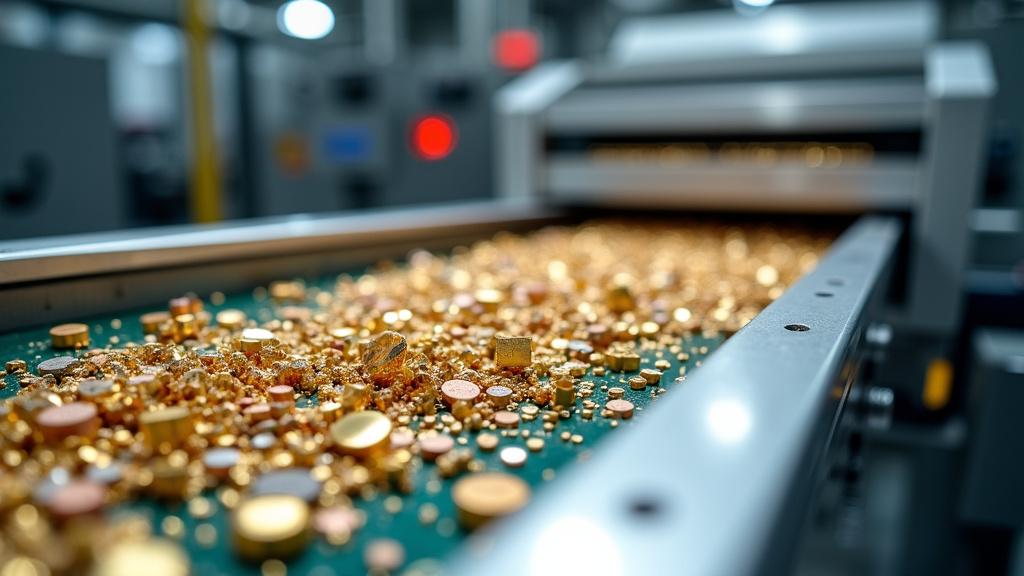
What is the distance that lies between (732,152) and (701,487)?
1905mm

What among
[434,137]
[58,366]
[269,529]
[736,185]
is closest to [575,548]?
[269,529]

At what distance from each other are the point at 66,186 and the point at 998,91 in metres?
3.06

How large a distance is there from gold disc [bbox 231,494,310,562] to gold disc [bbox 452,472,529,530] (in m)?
0.09

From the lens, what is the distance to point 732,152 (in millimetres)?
2082

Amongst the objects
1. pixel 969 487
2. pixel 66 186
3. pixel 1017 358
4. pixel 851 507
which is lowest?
pixel 969 487

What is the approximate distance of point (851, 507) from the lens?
1345 millimetres

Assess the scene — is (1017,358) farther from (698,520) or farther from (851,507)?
(698,520)

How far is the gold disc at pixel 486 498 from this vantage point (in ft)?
1.33

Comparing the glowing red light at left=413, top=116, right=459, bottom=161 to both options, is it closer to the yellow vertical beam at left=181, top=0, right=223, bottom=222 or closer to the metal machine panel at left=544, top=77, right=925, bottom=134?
the yellow vertical beam at left=181, top=0, right=223, bottom=222

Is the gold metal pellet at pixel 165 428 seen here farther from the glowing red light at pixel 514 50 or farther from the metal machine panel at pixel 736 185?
the glowing red light at pixel 514 50

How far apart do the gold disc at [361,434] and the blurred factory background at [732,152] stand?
0.84 meters

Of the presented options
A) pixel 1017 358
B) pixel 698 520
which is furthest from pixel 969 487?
pixel 698 520

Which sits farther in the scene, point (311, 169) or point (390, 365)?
point (311, 169)

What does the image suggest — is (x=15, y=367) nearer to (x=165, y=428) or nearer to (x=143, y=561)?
(x=165, y=428)
